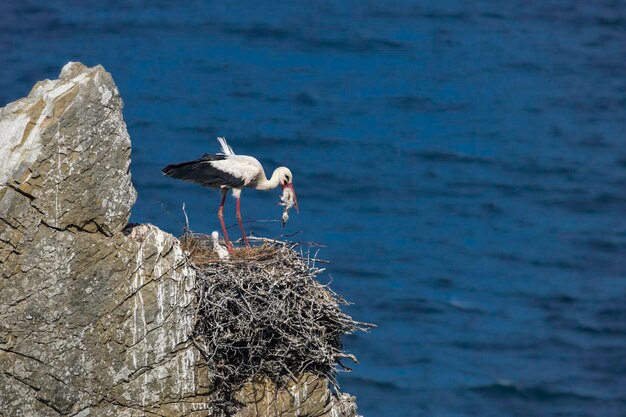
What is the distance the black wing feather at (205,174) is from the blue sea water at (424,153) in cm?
1703

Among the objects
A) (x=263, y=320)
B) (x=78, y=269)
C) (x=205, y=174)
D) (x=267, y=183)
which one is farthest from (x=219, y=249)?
(x=78, y=269)

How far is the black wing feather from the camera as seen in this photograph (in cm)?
1466

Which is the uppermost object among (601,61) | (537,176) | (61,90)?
(61,90)

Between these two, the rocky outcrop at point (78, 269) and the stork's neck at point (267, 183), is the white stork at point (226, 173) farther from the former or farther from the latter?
the rocky outcrop at point (78, 269)

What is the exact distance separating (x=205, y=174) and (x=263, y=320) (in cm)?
272

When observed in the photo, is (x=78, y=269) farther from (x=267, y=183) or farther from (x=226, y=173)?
(x=267, y=183)

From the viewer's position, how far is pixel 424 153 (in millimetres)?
43125

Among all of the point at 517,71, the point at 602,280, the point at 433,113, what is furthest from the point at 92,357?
the point at 517,71

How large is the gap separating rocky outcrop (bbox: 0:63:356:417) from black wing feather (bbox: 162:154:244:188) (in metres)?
2.80

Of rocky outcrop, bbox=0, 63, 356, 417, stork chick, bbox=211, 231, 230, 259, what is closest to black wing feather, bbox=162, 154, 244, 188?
stork chick, bbox=211, 231, 230, 259

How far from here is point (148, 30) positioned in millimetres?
44781

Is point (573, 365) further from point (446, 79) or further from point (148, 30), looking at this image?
Result: point (148, 30)

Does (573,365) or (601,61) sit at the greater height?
(601,61)

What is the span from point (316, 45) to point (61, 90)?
34.7 metres
